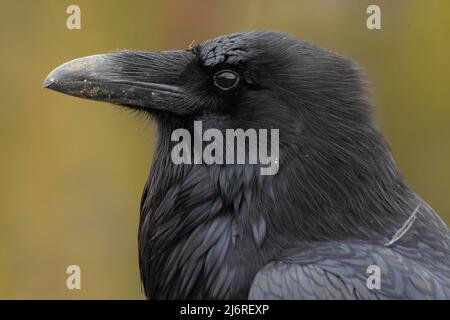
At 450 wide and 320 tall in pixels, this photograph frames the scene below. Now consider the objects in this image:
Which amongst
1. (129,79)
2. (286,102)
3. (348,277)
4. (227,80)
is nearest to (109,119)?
(129,79)

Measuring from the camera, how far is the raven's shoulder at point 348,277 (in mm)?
3281

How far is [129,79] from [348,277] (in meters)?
1.17

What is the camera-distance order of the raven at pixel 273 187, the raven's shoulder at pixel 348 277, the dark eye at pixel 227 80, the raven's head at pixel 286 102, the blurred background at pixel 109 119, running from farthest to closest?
1. the blurred background at pixel 109 119
2. the dark eye at pixel 227 80
3. the raven's head at pixel 286 102
4. the raven at pixel 273 187
5. the raven's shoulder at pixel 348 277

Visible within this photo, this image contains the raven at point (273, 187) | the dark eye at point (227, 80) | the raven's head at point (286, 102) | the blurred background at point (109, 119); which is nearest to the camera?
the raven at point (273, 187)

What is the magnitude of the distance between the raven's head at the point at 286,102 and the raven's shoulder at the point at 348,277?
160mm

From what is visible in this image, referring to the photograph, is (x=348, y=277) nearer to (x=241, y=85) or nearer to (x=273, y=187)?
(x=273, y=187)

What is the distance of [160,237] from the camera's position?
3.74m

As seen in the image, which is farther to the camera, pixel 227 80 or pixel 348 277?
pixel 227 80

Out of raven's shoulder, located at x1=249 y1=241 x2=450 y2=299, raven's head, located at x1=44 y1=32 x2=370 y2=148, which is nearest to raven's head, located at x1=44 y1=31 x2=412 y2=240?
raven's head, located at x1=44 y1=32 x2=370 y2=148

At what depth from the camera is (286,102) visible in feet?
11.9

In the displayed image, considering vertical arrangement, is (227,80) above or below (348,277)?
above

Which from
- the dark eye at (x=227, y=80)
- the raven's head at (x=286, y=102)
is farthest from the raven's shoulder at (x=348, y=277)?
the dark eye at (x=227, y=80)

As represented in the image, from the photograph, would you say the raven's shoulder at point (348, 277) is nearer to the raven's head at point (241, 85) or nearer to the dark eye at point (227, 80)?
the raven's head at point (241, 85)

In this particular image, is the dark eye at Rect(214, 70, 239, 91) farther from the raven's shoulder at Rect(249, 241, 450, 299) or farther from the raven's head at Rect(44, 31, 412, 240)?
the raven's shoulder at Rect(249, 241, 450, 299)
